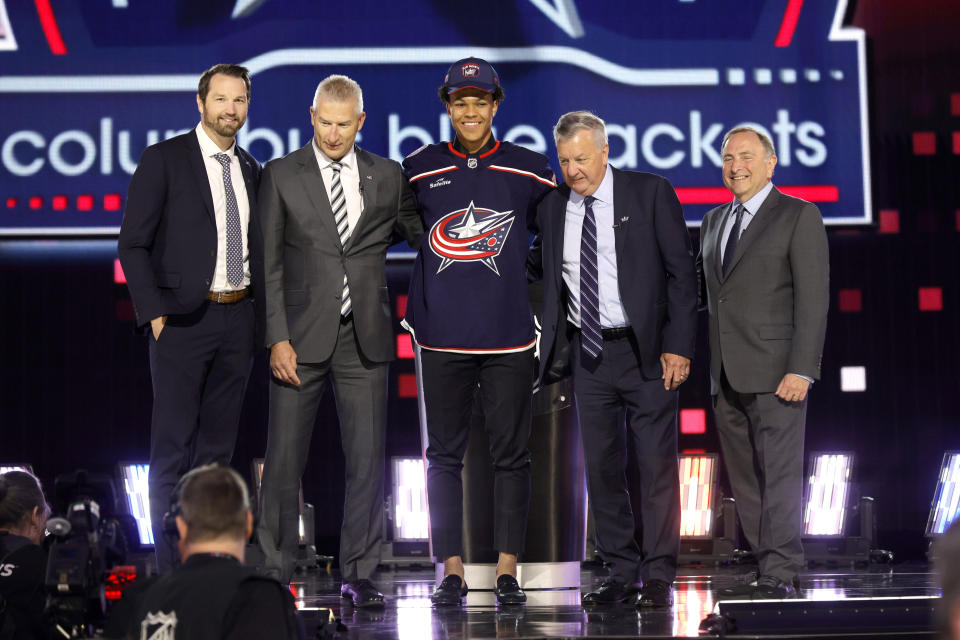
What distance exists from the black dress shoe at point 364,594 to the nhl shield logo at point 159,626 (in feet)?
5.61

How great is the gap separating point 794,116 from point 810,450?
177cm

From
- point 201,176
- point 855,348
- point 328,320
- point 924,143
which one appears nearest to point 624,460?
point 328,320

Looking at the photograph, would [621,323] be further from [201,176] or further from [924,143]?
[924,143]

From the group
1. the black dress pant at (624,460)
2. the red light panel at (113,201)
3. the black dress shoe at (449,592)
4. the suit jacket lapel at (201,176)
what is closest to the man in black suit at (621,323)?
the black dress pant at (624,460)

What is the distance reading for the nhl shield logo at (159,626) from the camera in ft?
6.76

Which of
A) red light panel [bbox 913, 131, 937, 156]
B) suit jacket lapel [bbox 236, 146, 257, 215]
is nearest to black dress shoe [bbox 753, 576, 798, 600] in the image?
suit jacket lapel [bbox 236, 146, 257, 215]

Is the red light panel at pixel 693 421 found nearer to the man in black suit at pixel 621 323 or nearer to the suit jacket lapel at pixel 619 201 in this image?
the man in black suit at pixel 621 323

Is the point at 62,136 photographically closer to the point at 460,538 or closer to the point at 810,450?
the point at 460,538

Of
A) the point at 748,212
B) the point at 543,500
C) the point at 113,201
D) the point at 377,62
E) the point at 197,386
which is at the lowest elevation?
the point at 543,500

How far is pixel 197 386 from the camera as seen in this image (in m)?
3.66

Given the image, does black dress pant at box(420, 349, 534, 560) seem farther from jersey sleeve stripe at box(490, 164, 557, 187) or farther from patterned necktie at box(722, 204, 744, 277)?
patterned necktie at box(722, 204, 744, 277)

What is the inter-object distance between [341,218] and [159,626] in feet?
6.62

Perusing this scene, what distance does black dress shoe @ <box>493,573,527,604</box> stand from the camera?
3.73 meters

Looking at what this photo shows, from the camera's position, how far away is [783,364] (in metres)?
3.98
